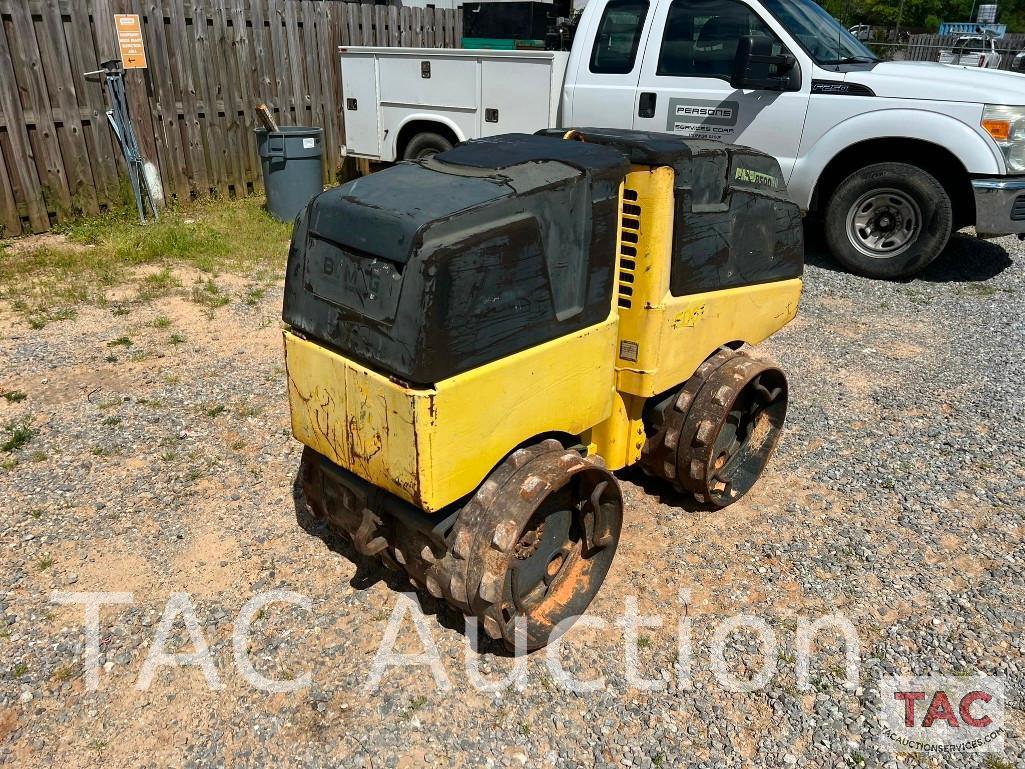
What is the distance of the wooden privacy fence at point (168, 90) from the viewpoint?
24.3 ft

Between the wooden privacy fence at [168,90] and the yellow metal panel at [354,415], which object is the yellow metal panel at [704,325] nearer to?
the yellow metal panel at [354,415]

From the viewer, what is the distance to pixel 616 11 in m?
7.05

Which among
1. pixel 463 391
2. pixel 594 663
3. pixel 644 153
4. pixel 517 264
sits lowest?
pixel 594 663

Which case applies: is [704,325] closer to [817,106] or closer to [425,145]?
[817,106]

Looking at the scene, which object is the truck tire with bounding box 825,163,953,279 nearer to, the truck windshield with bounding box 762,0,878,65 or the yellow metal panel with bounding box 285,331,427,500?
the truck windshield with bounding box 762,0,878,65

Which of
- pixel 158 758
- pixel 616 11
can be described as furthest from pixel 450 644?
pixel 616 11

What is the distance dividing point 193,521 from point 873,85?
6.23 m

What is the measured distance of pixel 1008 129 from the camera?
20.0 feet

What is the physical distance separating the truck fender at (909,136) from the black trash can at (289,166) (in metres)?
4.93

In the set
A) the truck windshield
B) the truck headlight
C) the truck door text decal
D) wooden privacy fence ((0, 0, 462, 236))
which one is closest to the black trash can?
wooden privacy fence ((0, 0, 462, 236))

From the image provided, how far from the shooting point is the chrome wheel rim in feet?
21.8

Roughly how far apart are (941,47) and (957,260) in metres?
16.4

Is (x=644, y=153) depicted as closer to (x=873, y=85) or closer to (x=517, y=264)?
(x=517, y=264)

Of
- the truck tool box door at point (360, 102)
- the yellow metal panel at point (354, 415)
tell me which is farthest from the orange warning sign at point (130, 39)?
the yellow metal panel at point (354, 415)
